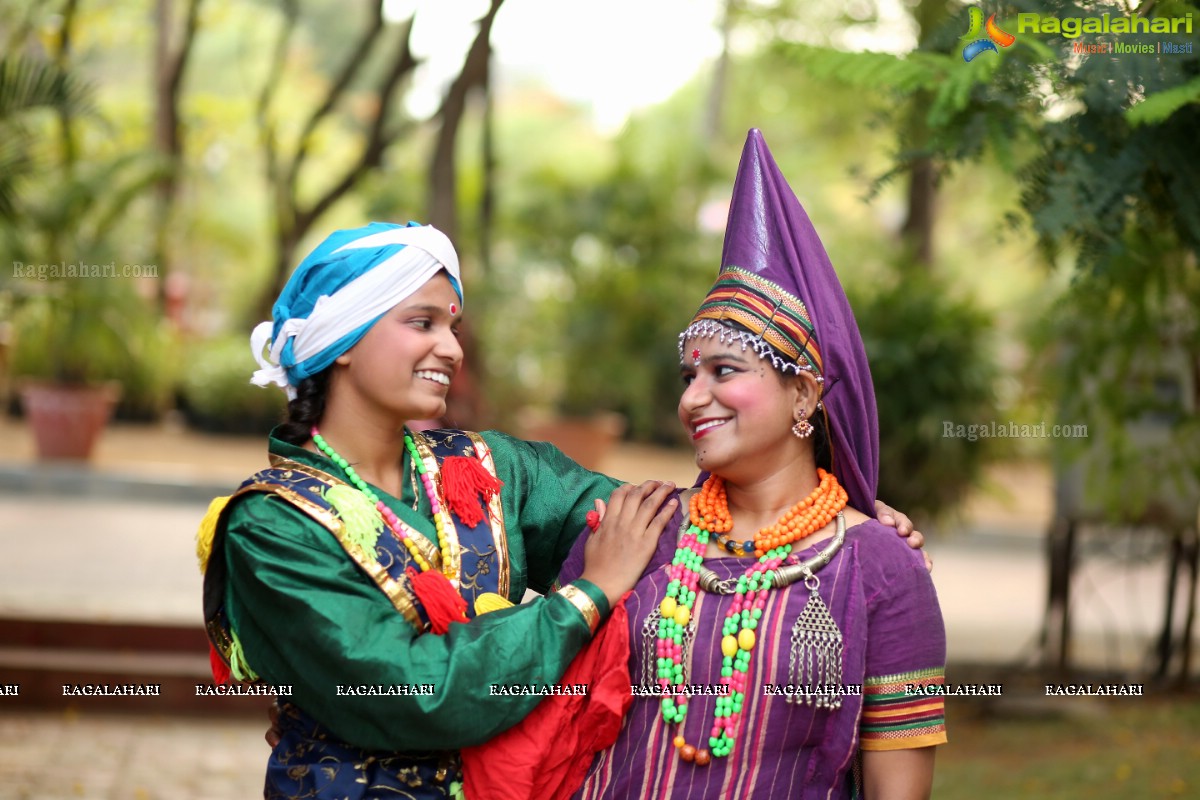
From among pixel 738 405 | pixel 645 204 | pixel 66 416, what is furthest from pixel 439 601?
pixel 645 204

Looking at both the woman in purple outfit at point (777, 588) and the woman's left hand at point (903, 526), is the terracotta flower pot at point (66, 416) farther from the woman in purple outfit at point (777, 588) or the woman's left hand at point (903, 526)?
the woman's left hand at point (903, 526)

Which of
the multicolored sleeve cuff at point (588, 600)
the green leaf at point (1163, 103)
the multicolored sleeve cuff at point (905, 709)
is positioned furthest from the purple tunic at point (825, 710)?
the green leaf at point (1163, 103)

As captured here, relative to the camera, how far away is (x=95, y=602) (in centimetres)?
771

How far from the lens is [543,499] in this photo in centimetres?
290

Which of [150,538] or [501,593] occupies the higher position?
[501,593]

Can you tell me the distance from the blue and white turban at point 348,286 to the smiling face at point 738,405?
56 centimetres

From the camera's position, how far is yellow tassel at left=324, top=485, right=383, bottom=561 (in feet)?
8.15

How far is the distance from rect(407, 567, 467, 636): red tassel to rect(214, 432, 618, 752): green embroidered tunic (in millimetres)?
60

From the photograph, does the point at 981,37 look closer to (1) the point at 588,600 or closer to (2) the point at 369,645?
(1) the point at 588,600

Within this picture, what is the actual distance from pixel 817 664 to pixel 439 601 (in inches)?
28.4

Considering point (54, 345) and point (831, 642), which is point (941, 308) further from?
point (54, 345)

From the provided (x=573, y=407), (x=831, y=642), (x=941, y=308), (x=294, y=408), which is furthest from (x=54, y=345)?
(x=831, y=642)

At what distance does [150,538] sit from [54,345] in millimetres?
2885

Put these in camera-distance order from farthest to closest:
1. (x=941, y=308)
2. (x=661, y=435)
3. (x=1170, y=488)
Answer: (x=661, y=435)
(x=941, y=308)
(x=1170, y=488)
